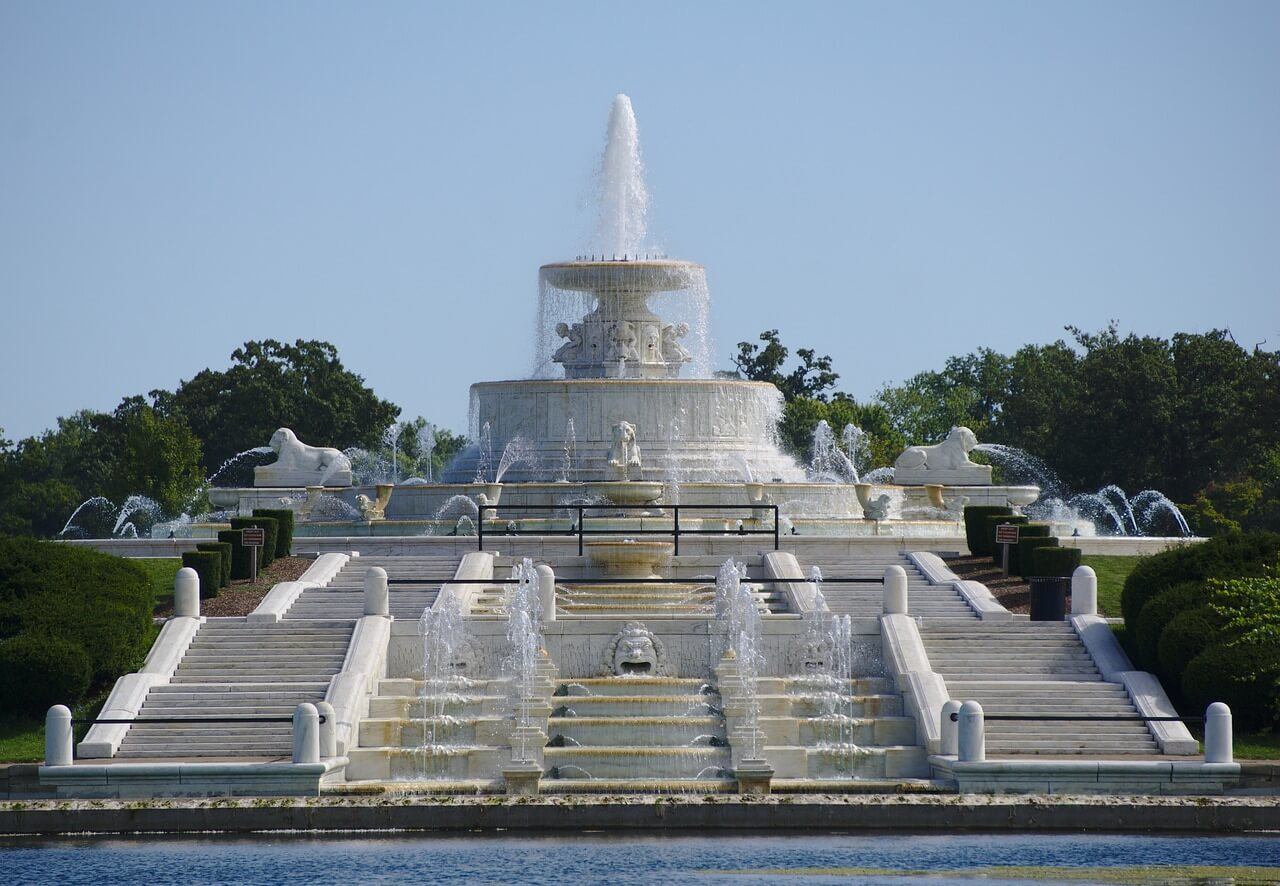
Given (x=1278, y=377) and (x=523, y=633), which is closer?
(x=523, y=633)

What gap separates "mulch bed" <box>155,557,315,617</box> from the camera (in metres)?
32.8

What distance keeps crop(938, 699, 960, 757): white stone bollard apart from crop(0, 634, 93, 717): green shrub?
36.2 ft

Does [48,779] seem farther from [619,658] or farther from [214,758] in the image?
[619,658]

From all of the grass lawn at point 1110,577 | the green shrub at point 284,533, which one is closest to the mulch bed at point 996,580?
the grass lawn at point 1110,577

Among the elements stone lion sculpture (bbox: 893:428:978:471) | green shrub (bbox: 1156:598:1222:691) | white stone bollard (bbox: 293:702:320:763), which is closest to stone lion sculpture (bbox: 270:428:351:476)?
stone lion sculpture (bbox: 893:428:978:471)

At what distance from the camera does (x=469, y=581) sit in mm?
30766

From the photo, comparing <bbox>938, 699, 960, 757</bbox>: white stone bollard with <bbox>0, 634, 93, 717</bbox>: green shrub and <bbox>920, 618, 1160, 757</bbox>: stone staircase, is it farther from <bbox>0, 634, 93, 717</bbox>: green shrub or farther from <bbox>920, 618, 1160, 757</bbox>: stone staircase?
<bbox>0, 634, 93, 717</bbox>: green shrub

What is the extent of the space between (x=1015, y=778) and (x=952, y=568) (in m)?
11.9

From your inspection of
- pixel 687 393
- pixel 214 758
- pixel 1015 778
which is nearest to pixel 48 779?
pixel 214 758

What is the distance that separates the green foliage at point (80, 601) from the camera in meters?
29.1

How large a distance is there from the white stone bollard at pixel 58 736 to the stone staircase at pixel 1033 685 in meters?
11.1

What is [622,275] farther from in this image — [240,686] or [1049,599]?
[240,686]

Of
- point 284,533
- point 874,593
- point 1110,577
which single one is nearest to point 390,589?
point 284,533

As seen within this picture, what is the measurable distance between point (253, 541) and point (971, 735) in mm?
14047
